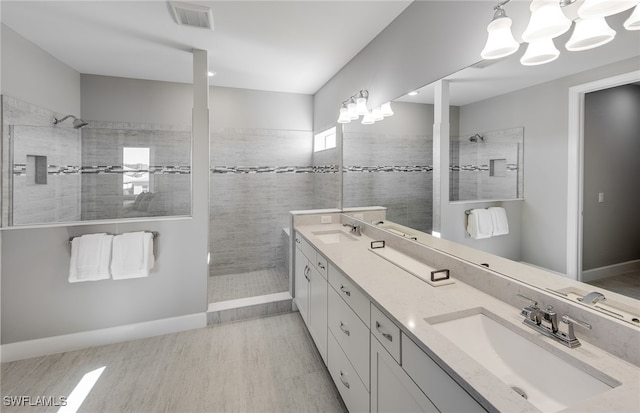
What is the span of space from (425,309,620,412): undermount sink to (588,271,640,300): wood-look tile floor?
1.06 ft

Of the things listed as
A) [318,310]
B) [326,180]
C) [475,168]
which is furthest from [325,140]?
[475,168]

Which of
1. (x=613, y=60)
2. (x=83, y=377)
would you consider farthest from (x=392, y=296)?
(x=83, y=377)

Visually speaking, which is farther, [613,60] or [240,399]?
[240,399]

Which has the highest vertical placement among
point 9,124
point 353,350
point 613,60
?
point 9,124

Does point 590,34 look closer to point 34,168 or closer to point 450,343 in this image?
point 450,343

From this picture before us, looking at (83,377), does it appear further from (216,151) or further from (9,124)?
(216,151)

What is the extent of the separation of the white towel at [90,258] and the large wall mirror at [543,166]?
2.53m

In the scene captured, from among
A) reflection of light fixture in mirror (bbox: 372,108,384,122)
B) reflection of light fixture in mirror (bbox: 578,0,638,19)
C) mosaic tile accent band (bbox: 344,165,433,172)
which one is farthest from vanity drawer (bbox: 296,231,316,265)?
reflection of light fixture in mirror (bbox: 578,0,638,19)

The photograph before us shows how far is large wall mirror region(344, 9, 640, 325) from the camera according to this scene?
0.90m

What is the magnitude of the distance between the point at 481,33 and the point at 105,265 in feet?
10.1

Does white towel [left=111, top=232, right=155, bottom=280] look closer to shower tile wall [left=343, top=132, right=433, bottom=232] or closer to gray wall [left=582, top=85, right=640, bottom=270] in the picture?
shower tile wall [left=343, top=132, right=433, bottom=232]

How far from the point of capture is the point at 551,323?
950mm

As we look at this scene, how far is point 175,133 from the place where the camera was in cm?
287

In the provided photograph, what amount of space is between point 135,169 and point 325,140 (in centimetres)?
218
